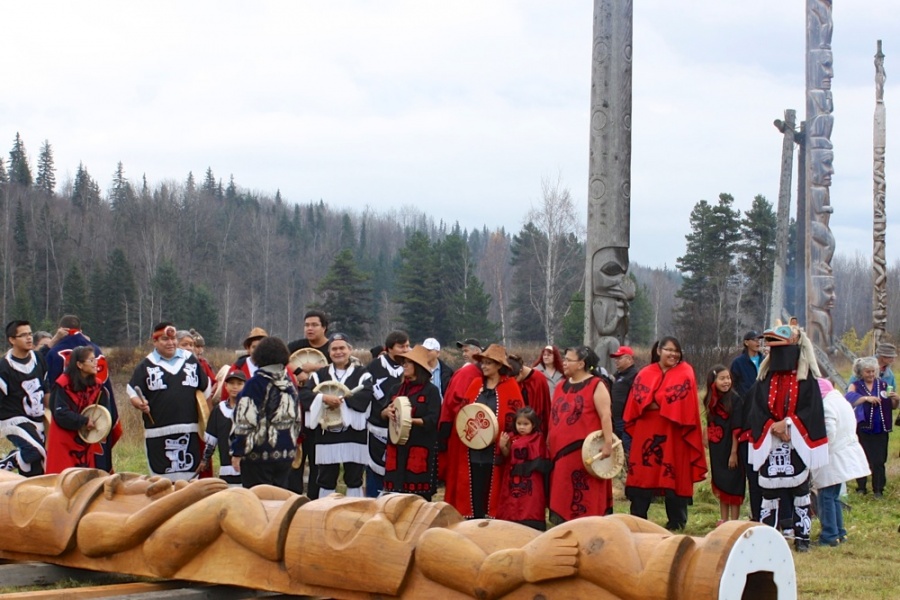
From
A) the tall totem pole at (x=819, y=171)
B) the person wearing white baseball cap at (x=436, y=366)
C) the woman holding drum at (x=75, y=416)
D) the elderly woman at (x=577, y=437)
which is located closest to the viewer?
the elderly woman at (x=577, y=437)

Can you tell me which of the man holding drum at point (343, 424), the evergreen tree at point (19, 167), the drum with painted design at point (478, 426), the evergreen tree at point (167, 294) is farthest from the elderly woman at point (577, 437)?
the evergreen tree at point (19, 167)

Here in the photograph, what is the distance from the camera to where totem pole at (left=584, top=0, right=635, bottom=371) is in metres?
11.0

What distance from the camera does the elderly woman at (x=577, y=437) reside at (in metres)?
8.57

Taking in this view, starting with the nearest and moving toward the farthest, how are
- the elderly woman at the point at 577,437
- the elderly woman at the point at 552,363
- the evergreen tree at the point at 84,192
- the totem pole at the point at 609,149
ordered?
the elderly woman at the point at 577,437 < the totem pole at the point at 609,149 < the elderly woman at the point at 552,363 < the evergreen tree at the point at 84,192

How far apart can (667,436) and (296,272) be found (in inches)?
2533

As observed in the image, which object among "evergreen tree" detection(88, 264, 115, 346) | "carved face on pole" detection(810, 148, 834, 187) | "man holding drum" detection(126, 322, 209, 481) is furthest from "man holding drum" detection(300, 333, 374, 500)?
"evergreen tree" detection(88, 264, 115, 346)

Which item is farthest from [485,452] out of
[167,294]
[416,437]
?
[167,294]

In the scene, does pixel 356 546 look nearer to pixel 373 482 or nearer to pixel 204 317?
pixel 373 482

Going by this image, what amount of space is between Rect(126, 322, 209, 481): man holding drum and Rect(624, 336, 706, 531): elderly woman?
3811 millimetres

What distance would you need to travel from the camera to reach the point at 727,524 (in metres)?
4.15

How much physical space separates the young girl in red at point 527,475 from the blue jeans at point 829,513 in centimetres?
222

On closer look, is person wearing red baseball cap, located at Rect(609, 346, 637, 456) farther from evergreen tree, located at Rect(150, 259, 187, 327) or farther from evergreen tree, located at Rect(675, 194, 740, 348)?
evergreen tree, located at Rect(150, 259, 187, 327)

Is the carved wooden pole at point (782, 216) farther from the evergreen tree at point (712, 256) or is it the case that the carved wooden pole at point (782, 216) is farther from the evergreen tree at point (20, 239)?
the evergreen tree at point (20, 239)

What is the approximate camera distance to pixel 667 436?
9.65 metres
